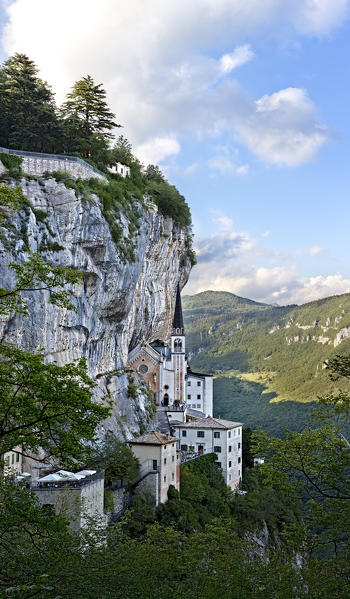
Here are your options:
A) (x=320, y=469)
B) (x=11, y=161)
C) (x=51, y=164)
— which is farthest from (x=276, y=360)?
(x=320, y=469)

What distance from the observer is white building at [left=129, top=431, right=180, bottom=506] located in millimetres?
39938

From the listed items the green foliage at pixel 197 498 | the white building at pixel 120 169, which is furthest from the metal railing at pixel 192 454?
the white building at pixel 120 169

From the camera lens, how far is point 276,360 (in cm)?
16050

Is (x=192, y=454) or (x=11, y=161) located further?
(x=192, y=454)

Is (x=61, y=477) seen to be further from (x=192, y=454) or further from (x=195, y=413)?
(x=195, y=413)

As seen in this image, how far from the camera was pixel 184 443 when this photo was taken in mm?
54781

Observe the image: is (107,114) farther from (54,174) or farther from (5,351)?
(5,351)

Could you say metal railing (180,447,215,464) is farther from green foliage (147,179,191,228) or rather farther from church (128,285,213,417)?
green foliage (147,179,191,228)

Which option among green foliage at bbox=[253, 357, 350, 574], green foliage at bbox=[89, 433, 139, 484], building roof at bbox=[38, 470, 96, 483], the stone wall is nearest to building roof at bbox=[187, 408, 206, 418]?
green foliage at bbox=[89, 433, 139, 484]

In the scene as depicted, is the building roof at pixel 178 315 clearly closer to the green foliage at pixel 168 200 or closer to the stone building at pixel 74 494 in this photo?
the green foliage at pixel 168 200

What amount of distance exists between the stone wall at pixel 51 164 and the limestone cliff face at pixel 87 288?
1.22m

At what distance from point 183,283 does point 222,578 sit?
55.9 metres

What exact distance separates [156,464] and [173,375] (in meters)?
26.6

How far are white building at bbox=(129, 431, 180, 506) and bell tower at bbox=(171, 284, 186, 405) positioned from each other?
23797 millimetres
